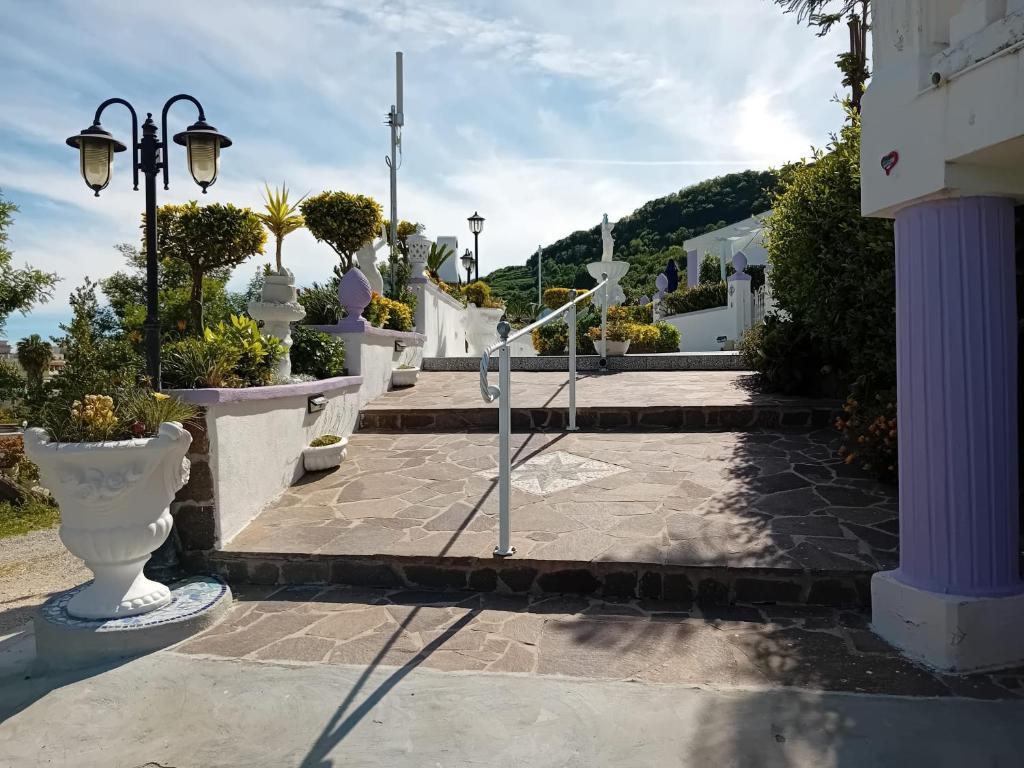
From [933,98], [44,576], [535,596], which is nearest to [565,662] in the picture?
[535,596]

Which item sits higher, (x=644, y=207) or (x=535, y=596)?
(x=644, y=207)

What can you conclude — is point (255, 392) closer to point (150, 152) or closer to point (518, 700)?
point (150, 152)

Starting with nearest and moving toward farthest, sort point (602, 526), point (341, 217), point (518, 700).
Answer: point (518, 700) → point (602, 526) → point (341, 217)

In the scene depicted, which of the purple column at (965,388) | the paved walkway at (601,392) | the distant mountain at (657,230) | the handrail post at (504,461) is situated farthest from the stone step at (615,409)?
the distant mountain at (657,230)

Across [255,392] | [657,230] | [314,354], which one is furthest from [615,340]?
[657,230]

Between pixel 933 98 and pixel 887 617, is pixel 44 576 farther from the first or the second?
pixel 933 98

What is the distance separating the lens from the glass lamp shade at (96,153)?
413 cm

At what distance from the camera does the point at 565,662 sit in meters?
2.70

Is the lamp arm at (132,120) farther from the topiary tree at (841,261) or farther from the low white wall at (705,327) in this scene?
the low white wall at (705,327)

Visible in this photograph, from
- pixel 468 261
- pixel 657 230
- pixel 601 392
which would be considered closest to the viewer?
pixel 601 392

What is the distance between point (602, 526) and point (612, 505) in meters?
0.35

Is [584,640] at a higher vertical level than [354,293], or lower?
lower

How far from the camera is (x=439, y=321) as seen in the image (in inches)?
452

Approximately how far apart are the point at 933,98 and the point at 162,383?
412cm
